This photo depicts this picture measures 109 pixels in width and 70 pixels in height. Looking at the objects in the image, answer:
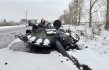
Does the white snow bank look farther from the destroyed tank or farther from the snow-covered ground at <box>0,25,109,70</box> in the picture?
the destroyed tank

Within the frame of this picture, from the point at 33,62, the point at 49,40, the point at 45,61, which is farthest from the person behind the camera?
the point at 49,40

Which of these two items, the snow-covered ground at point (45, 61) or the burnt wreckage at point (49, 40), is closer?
the snow-covered ground at point (45, 61)

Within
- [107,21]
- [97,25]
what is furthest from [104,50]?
[107,21]

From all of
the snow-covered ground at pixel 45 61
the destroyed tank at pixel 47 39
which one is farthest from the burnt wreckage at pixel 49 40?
the snow-covered ground at pixel 45 61

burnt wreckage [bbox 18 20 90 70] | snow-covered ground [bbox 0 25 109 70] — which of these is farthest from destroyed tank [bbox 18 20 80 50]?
snow-covered ground [bbox 0 25 109 70]

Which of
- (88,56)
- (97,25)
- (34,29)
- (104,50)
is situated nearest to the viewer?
(88,56)

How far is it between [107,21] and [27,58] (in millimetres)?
21173

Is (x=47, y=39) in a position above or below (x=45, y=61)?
above

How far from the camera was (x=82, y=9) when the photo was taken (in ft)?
154

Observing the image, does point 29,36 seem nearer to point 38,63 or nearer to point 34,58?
point 34,58

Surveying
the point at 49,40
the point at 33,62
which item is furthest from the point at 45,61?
the point at 49,40

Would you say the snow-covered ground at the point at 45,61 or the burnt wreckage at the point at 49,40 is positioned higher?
the burnt wreckage at the point at 49,40

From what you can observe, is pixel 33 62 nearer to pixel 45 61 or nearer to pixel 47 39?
pixel 45 61

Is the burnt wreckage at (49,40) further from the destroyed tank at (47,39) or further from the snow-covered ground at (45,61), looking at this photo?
the snow-covered ground at (45,61)
